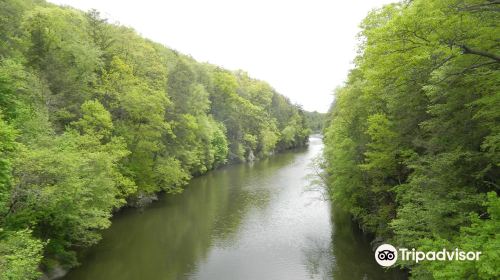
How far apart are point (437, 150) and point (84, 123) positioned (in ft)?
63.8

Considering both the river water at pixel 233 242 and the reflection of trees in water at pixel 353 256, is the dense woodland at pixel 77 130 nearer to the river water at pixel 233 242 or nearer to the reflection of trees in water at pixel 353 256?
the river water at pixel 233 242

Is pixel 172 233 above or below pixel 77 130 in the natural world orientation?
below

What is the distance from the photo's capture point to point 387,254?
15.2 m

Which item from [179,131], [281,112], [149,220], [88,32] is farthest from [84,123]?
[281,112]

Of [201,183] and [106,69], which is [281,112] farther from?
[106,69]

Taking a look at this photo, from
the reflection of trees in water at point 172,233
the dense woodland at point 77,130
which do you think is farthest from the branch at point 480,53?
the reflection of trees in water at point 172,233

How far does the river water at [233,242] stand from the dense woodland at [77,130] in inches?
59.5

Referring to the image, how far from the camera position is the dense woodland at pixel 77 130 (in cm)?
1343

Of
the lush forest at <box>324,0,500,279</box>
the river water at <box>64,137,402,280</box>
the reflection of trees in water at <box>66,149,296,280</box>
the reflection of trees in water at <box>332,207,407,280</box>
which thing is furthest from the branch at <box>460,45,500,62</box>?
the reflection of trees in water at <box>66,149,296,280</box>

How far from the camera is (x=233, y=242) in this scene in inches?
822

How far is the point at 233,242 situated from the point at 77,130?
12.0m

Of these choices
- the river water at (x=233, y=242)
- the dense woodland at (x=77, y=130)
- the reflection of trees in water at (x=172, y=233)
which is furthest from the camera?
the reflection of trees in water at (x=172, y=233)

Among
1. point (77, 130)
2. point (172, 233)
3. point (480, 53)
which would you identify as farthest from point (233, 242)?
point (480, 53)

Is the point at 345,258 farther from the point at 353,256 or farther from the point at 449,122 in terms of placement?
the point at 449,122
